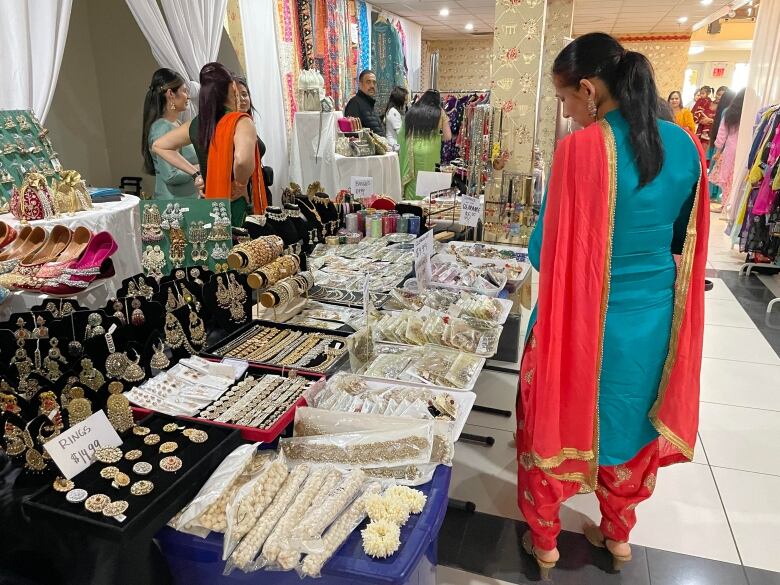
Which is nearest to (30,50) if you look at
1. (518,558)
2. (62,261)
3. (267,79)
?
(62,261)

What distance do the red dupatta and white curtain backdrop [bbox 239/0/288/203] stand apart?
482cm

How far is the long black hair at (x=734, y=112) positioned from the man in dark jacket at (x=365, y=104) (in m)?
5.20

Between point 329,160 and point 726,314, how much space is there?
3610mm

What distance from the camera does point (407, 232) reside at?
324cm

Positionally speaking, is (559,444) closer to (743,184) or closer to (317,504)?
(317,504)

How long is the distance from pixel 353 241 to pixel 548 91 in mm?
6113

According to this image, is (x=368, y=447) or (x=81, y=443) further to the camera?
(x=368, y=447)

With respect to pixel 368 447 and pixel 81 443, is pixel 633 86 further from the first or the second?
pixel 81 443

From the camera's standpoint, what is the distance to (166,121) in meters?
3.62

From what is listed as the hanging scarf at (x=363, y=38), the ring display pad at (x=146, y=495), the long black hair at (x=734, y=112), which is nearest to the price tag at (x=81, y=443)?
the ring display pad at (x=146, y=495)

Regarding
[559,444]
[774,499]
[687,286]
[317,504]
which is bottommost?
[774,499]

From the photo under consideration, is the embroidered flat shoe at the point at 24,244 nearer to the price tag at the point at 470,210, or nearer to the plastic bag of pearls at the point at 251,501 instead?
the plastic bag of pearls at the point at 251,501

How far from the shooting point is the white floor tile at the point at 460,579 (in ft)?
5.92

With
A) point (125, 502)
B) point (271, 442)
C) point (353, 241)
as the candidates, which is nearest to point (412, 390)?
point (271, 442)
